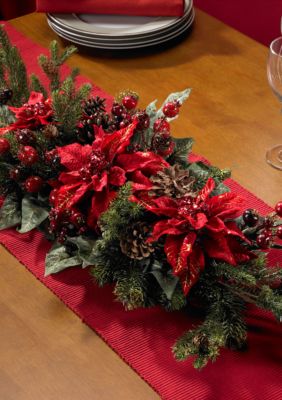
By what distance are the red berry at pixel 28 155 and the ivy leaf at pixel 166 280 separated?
0.22 meters

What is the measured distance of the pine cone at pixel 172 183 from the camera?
0.79 m

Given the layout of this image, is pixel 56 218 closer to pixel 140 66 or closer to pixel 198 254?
pixel 198 254

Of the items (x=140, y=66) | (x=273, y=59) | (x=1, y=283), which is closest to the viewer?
(x=1, y=283)

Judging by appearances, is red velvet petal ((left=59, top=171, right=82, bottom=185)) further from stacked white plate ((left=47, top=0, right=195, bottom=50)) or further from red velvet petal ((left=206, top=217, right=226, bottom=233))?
stacked white plate ((left=47, top=0, right=195, bottom=50))

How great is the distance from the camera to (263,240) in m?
0.76

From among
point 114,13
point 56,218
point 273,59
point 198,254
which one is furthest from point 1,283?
point 114,13

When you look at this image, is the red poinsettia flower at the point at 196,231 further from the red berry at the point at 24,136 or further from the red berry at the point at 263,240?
the red berry at the point at 24,136

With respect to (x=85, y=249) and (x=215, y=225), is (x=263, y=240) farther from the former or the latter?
(x=85, y=249)

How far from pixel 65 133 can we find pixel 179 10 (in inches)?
20.0

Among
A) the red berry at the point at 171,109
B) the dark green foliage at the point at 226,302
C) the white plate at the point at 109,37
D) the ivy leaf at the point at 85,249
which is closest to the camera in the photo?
the dark green foliage at the point at 226,302

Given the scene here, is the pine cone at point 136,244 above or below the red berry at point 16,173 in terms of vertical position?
above

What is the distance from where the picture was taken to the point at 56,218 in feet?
2.70

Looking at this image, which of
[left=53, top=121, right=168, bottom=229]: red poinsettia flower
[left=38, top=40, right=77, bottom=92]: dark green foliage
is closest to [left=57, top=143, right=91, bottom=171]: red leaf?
[left=53, top=121, right=168, bottom=229]: red poinsettia flower

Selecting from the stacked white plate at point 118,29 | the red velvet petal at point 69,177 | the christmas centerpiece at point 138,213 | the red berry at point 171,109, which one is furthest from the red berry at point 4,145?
the stacked white plate at point 118,29
